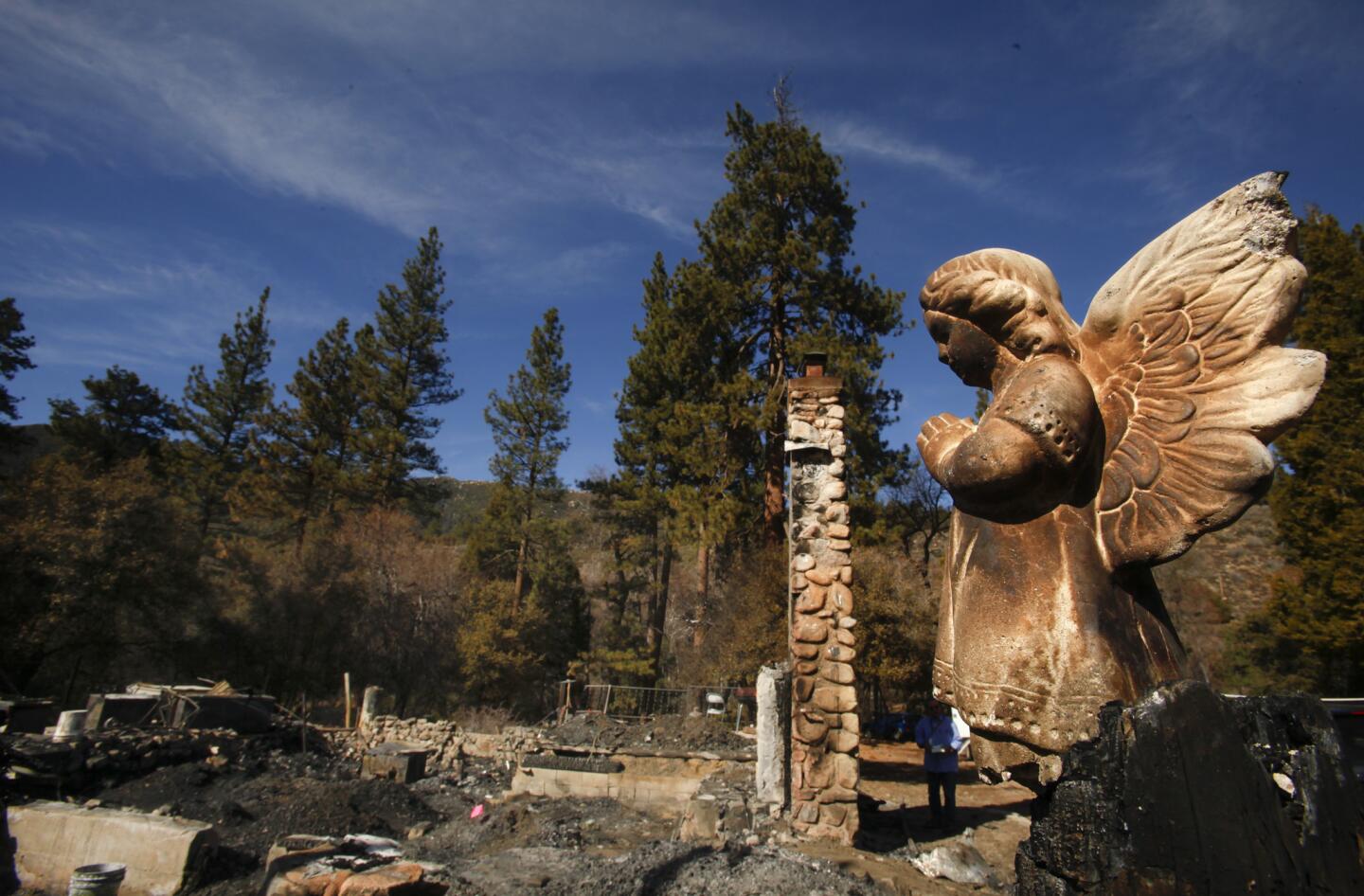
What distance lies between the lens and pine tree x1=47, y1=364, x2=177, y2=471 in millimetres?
23938

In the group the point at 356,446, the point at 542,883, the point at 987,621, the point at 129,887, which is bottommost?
the point at 129,887

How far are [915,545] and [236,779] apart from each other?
23404 mm

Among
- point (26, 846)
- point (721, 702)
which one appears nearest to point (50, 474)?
point (26, 846)

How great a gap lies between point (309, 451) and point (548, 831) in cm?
2075

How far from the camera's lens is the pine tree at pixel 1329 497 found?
11.8m

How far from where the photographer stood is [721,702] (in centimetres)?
1510

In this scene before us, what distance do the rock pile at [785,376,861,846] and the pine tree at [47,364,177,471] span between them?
2530 centimetres

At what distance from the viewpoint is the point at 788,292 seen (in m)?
17.5

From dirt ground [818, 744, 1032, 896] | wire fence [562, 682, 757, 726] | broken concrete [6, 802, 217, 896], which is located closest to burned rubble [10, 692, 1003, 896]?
broken concrete [6, 802, 217, 896]

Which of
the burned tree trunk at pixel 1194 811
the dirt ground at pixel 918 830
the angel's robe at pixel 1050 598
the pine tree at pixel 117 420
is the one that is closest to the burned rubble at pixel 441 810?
the dirt ground at pixel 918 830

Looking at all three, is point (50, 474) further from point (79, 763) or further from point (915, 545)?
point (915, 545)

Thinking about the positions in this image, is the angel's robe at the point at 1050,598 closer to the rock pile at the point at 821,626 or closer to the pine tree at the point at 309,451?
the rock pile at the point at 821,626

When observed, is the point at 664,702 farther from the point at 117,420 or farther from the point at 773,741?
the point at 117,420

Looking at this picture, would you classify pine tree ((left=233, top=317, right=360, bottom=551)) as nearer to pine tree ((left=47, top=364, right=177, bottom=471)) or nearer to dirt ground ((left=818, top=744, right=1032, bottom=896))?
pine tree ((left=47, top=364, right=177, bottom=471))
